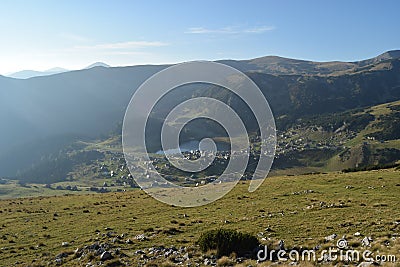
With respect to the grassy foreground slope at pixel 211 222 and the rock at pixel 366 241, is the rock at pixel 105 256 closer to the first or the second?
the grassy foreground slope at pixel 211 222

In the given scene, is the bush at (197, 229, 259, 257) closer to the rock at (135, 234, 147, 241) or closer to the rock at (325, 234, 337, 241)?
the rock at (325, 234, 337, 241)

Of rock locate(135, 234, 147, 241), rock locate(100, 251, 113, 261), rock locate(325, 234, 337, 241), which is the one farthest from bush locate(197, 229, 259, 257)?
rock locate(135, 234, 147, 241)

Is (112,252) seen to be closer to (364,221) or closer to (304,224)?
(304,224)

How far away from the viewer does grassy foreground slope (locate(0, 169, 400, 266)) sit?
67.3 ft

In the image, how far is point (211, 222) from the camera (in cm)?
2816

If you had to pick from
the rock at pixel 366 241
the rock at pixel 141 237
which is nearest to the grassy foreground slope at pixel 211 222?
the rock at pixel 141 237

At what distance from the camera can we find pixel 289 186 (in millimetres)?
45219

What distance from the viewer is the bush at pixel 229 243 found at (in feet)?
61.8

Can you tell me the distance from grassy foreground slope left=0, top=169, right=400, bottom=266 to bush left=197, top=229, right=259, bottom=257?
104 cm

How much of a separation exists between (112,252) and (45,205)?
33819mm

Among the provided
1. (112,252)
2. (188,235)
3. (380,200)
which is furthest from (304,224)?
(112,252)

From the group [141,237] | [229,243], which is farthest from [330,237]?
[141,237]

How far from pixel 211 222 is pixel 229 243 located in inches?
364

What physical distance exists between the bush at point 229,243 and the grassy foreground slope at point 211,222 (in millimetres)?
1035
